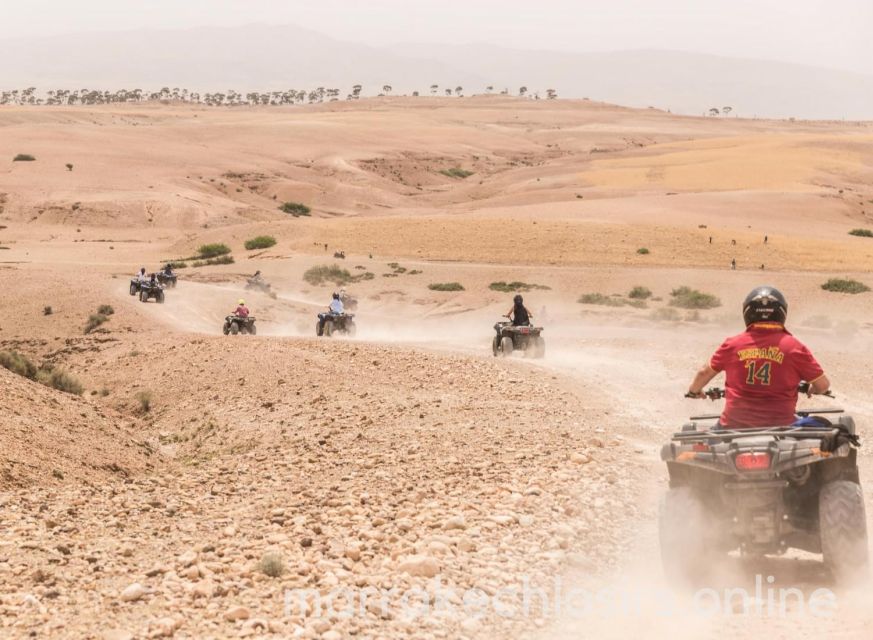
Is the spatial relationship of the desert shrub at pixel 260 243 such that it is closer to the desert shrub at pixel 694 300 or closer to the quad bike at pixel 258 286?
the quad bike at pixel 258 286

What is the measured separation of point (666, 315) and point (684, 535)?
3343 centimetres

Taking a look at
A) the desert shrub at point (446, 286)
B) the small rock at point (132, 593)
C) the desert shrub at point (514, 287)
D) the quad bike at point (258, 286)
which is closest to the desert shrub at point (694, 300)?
the desert shrub at point (514, 287)

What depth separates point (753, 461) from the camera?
762cm

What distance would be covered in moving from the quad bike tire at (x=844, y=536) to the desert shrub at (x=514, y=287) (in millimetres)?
38971

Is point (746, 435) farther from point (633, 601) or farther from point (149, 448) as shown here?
point (149, 448)

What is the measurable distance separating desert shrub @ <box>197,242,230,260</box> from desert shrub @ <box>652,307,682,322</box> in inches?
1190

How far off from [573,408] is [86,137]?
111586 mm

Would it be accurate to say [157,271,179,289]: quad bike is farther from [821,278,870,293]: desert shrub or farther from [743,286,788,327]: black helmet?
[743,286,788,327]: black helmet

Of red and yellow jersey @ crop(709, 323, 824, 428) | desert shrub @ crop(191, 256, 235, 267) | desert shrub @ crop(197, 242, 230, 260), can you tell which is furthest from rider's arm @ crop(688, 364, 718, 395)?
desert shrub @ crop(197, 242, 230, 260)

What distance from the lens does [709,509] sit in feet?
26.2

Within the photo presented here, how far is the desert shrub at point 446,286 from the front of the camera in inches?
1876

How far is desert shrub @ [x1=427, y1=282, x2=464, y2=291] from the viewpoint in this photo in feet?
156

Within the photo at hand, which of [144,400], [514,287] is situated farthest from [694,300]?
[144,400]

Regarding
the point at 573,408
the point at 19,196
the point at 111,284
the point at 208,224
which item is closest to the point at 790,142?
the point at 208,224
